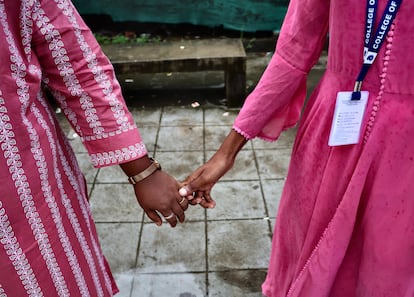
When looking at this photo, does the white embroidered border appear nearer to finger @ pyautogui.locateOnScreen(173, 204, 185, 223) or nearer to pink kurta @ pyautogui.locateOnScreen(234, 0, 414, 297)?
finger @ pyautogui.locateOnScreen(173, 204, 185, 223)

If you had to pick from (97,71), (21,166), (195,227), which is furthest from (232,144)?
(195,227)

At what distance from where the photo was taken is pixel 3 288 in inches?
47.3

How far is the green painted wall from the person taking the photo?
5.80m

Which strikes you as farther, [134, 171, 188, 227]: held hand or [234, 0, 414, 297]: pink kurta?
[134, 171, 188, 227]: held hand

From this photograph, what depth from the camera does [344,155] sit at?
1329 mm

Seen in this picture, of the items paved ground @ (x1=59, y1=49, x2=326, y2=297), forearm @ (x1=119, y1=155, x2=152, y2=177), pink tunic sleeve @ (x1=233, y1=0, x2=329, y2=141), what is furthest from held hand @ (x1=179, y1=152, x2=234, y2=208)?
paved ground @ (x1=59, y1=49, x2=326, y2=297)

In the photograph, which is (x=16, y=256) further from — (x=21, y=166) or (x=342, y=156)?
(x=342, y=156)

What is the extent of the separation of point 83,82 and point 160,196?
44 cm

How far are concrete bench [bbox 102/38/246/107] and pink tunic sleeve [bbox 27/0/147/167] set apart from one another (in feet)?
10.3

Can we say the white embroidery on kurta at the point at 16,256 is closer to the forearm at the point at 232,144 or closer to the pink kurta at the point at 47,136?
the pink kurta at the point at 47,136

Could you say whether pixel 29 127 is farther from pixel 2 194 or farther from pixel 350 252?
pixel 350 252

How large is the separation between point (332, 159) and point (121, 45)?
12.5 ft

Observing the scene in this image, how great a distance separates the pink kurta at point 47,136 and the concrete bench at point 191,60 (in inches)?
121

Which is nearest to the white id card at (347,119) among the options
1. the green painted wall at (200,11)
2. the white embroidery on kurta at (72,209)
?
the white embroidery on kurta at (72,209)
